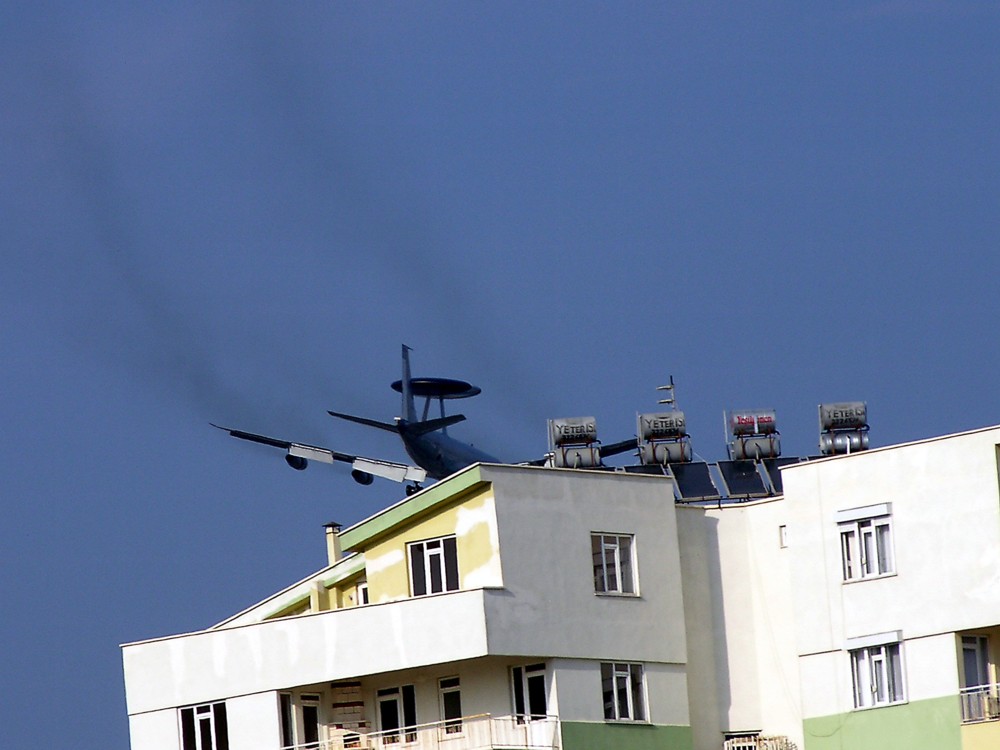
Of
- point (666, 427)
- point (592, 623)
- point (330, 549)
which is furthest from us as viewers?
point (666, 427)

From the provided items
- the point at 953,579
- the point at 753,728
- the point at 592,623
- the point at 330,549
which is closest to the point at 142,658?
the point at 330,549

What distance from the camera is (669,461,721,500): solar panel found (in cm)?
5972

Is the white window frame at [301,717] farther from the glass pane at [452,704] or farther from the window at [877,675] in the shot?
the window at [877,675]

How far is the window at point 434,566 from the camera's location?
52.3 metres

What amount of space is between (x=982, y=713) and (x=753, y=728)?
6828mm

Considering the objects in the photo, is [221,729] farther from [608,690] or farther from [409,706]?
[608,690]

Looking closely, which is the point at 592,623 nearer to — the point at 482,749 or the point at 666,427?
the point at 482,749

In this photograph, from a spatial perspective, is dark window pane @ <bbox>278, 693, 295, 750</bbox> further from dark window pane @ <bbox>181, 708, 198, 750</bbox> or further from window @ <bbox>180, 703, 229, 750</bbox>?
dark window pane @ <bbox>181, 708, 198, 750</bbox>

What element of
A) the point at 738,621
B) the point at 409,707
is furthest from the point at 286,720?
the point at 738,621

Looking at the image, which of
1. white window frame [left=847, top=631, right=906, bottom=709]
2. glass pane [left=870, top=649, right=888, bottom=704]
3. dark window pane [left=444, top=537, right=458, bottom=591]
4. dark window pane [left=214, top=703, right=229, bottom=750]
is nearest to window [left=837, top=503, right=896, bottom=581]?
white window frame [left=847, top=631, right=906, bottom=709]

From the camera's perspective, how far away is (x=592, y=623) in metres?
51.3

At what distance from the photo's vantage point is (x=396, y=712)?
53.1 m

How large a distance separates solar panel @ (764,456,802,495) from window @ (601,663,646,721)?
1190cm

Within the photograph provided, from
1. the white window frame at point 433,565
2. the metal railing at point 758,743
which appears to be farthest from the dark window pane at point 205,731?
the metal railing at point 758,743
